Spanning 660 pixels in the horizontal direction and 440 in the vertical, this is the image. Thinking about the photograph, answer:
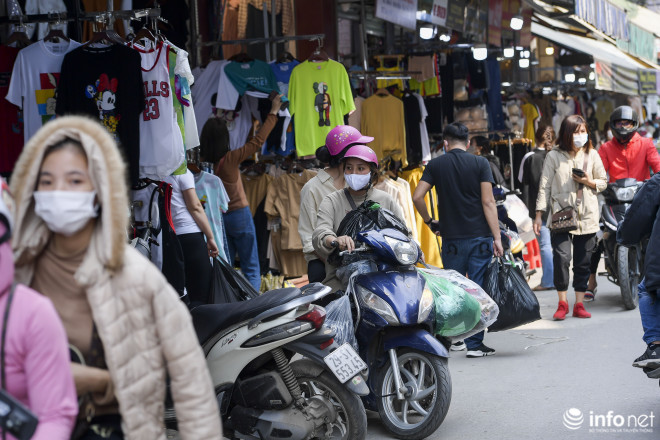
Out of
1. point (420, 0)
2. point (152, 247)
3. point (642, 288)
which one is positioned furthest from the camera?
point (420, 0)

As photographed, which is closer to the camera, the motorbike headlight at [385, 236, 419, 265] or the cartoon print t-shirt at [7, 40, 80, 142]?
the motorbike headlight at [385, 236, 419, 265]

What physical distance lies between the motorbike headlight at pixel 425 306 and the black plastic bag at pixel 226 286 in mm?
1272

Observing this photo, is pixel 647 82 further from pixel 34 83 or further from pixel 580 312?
pixel 34 83

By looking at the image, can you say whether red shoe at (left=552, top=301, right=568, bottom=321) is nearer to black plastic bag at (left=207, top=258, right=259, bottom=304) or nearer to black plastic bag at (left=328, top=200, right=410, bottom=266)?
black plastic bag at (left=328, top=200, right=410, bottom=266)

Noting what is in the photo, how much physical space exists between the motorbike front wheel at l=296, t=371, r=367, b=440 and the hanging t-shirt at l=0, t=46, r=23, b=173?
2.99 metres

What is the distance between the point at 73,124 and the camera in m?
3.02

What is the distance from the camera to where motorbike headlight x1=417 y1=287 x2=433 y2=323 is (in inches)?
240

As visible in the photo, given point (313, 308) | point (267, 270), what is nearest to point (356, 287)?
point (313, 308)

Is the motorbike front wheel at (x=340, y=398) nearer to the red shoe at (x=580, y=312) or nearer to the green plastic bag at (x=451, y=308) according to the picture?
the green plastic bag at (x=451, y=308)

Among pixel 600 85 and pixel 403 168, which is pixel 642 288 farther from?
pixel 600 85

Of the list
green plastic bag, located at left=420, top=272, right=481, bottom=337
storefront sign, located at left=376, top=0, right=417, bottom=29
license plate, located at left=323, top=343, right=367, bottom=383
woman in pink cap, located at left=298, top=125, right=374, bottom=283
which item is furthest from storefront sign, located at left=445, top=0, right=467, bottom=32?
license plate, located at left=323, top=343, right=367, bottom=383

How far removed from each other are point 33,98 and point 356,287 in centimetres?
264

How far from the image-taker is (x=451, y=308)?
6.32 meters

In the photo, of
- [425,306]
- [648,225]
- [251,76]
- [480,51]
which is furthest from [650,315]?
[480,51]
